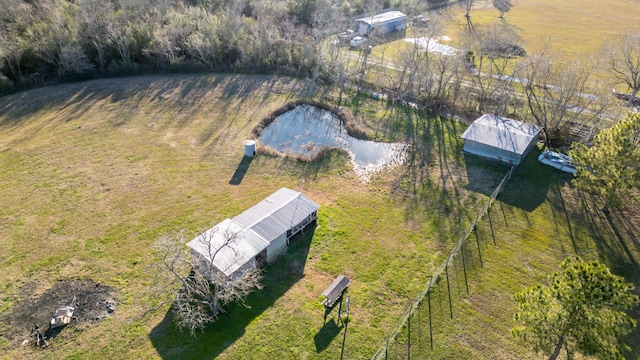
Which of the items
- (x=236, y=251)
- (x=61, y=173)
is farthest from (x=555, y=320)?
(x=61, y=173)

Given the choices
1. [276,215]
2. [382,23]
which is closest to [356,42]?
[382,23]

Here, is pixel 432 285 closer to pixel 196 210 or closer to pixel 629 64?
pixel 196 210

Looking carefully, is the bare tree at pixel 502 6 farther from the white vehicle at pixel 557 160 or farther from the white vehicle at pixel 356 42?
the white vehicle at pixel 557 160

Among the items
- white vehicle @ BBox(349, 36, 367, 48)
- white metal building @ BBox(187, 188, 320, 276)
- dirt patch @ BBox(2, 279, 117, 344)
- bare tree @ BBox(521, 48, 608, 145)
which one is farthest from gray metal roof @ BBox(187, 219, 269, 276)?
white vehicle @ BBox(349, 36, 367, 48)

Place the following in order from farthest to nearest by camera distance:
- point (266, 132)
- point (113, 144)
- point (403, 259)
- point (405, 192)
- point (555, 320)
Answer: point (266, 132) → point (113, 144) → point (405, 192) → point (403, 259) → point (555, 320)

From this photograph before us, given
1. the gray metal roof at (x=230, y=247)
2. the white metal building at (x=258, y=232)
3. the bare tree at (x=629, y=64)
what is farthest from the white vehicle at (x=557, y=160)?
the gray metal roof at (x=230, y=247)

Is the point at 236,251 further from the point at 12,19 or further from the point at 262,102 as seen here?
the point at 12,19

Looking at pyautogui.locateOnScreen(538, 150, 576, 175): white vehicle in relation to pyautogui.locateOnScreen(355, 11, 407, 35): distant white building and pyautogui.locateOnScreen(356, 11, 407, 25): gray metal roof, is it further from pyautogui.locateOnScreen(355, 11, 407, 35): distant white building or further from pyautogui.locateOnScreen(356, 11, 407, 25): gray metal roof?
pyautogui.locateOnScreen(356, 11, 407, 25): gray metal roof
